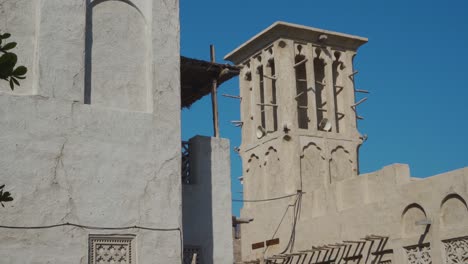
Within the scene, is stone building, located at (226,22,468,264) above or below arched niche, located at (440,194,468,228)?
above

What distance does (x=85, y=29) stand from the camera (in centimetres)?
1130

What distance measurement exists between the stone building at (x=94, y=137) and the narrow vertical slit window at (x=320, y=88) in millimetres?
14620

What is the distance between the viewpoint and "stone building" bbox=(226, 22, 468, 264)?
17.3m

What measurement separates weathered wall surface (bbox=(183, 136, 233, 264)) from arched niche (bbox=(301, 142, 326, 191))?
11.5m

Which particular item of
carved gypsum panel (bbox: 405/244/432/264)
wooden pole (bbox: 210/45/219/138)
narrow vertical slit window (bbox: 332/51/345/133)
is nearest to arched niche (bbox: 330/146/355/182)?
narrow vertical slit window (bbox: 332/51/345/133)

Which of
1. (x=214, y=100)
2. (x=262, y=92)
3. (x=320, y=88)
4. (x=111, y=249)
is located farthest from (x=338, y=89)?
(x=111, y=249)

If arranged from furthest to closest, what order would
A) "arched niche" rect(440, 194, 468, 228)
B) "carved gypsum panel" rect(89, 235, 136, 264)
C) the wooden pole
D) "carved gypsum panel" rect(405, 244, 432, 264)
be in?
"carved gypsum panel" rect(405, 244, 432, 264), "arched niche" rect(440, 194, 468, 228), the wooden pole, "carved gypsum panel" rect(89, 235, 136, 264)

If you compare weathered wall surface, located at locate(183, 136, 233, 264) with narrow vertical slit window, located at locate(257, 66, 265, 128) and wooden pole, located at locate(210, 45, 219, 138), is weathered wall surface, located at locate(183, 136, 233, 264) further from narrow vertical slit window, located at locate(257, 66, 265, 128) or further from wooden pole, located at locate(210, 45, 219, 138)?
narrow vertical slit window, located at locate(257, 66, 265, 128)

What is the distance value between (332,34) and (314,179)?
5.23m

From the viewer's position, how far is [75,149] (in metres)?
10.7

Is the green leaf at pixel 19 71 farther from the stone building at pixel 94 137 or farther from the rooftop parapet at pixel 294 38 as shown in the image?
the rooftop parapet at pixel 294 38

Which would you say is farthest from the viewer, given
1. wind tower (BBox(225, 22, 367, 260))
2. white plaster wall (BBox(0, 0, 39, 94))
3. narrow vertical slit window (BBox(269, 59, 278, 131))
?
narrow vertical slit window (BBox(269, 59, 278, 131))

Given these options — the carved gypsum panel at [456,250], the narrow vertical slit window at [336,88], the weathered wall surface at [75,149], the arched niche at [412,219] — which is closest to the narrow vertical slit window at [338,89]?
the narrow vertical slit window at [336,88]

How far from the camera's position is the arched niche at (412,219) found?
1622 cm
